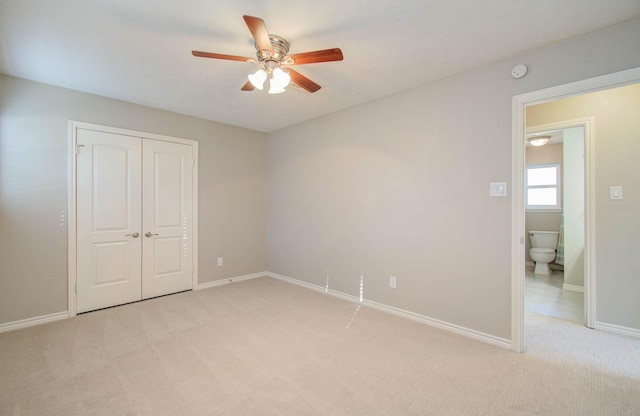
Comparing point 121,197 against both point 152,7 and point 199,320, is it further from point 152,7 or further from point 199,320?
point 152,7

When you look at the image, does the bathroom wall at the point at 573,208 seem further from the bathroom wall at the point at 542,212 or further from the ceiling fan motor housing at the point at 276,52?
the ceiling fan motor housing at the point at 276,52

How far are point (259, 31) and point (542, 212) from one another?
6482 mm

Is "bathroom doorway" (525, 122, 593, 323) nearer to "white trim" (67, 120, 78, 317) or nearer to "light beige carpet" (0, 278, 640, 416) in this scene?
"light beige carpet" (0, 278, 640, 416)

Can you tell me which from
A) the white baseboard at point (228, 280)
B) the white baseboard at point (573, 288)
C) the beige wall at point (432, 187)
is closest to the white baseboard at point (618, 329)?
the beige wall at point (432, 187)

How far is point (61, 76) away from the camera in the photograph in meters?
2.72

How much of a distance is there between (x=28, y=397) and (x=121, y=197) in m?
2.18

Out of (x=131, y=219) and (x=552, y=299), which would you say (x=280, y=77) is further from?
(x=552, y=299)

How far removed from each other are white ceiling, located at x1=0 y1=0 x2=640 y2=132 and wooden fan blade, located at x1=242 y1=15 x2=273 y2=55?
0.21 metres

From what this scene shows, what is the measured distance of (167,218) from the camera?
3756mm

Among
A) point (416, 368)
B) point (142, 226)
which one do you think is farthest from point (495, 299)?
point (142, 226)

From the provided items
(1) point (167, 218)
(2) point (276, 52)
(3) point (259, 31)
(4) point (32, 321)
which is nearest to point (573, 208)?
(2) point (276, 52)

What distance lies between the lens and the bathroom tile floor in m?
3.13

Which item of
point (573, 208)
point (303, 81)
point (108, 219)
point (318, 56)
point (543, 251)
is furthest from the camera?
point (543, 251)

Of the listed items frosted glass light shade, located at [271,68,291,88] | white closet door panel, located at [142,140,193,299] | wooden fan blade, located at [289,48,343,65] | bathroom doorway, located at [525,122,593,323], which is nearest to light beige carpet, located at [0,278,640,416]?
white closet door panel, located at [142,140,193,299]
